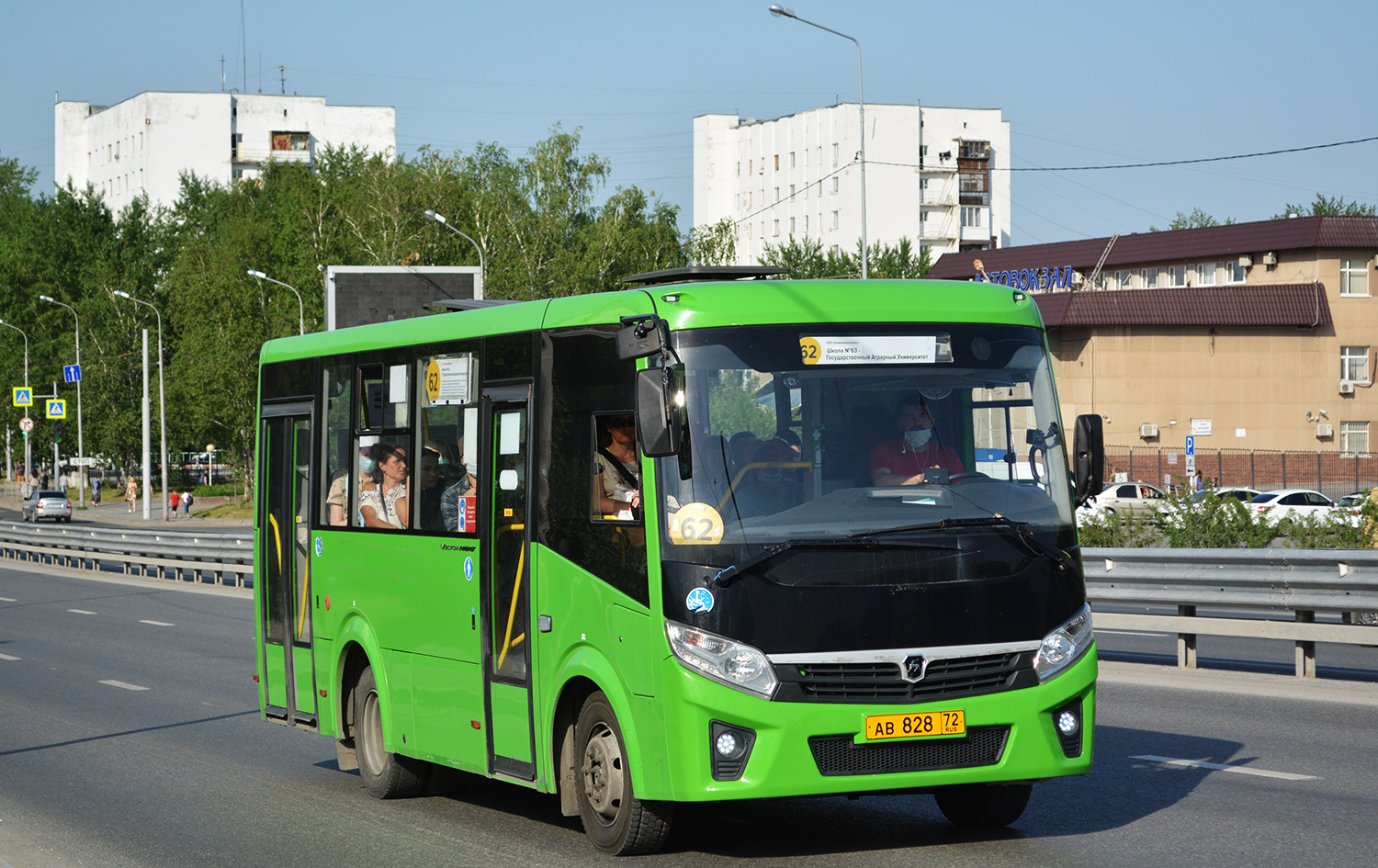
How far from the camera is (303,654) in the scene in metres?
10.5

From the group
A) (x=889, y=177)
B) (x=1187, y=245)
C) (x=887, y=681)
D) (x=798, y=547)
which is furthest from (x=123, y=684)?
(x=889, y=177)

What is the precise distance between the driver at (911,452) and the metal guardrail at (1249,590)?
23.5 feet

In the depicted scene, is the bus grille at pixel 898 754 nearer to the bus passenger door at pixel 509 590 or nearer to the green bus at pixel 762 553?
the green bus at pixel 762 553

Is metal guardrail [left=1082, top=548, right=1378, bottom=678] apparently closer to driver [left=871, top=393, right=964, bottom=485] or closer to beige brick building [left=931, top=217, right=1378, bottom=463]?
driver [left=871, top=393, right=964, bottom=485]

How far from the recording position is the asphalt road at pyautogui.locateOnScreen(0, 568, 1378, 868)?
747 centimetres

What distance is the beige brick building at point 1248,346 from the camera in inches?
2409

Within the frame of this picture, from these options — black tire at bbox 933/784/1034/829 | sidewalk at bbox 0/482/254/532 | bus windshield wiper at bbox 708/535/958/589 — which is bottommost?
sidewalk at bbox 0/482/254/532

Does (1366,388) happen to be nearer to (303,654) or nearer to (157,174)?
(303,654)

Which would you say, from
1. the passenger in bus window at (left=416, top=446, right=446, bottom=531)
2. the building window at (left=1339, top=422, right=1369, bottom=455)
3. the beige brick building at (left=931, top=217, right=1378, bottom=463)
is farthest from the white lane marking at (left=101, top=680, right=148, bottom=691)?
the building window at (left=1339, top=422, right=1369, bottom=455)

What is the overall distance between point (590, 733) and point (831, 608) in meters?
1.34

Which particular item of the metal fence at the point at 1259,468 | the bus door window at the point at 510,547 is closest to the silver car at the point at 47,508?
the metal fence at the point at 1259,468

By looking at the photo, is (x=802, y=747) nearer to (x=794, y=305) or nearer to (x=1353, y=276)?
(x=794, y=305)

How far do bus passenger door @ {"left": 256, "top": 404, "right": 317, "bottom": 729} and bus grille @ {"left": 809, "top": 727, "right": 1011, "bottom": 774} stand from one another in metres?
4.47

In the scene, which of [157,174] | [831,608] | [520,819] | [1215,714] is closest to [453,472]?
[520,819]
